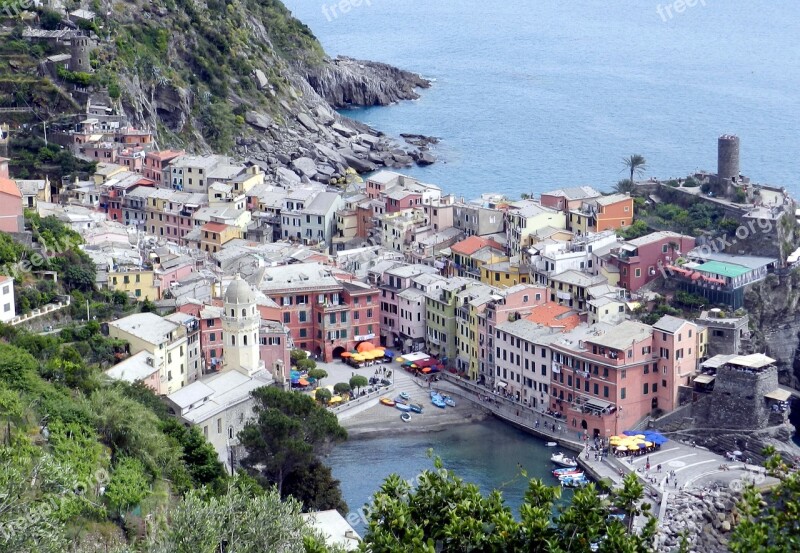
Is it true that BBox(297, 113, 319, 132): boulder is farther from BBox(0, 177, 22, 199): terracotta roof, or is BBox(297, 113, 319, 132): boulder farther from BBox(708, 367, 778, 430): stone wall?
BBox(708, 367, 778, 430): stone wall

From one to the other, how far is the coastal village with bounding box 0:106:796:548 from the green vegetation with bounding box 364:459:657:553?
1949 centimetres

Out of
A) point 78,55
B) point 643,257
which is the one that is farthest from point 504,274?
point 78,55

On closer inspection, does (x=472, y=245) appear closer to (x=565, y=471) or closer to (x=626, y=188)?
(x=626, y=188)

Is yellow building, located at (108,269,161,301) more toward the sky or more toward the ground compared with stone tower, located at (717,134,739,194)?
more toward the ground

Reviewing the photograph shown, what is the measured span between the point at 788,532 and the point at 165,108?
66.3m

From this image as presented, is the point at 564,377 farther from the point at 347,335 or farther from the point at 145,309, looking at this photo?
the point at 145,309

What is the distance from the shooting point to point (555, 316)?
2089 inches

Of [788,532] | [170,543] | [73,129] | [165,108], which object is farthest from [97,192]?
[788,532]

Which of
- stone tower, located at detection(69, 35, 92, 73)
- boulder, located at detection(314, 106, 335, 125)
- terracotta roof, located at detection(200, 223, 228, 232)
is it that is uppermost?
stone tower, located at detection(69, 35, 92, 73)

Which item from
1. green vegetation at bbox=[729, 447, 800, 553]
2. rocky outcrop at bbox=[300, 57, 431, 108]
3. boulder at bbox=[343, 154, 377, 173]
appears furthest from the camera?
rocky outcrop at bbox=[300, 57, 431, 108]

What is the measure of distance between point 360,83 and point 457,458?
70795 mm

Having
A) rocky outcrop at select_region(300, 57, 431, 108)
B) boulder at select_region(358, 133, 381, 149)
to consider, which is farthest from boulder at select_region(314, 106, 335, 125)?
rocky outcrop at select_region(300, 57, 431, 108)

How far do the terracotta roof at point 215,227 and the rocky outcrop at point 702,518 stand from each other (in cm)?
2607

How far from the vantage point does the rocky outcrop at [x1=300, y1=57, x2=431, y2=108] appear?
368 ft
